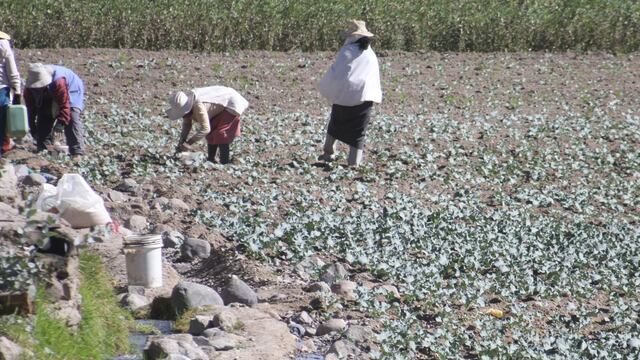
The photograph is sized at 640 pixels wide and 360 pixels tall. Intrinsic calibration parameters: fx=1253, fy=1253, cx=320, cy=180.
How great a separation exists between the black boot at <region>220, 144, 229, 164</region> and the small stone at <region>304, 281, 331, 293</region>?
4635 millimetres

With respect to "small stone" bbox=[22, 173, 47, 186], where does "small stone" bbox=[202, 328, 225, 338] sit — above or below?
above

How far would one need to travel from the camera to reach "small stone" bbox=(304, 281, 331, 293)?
29.0ft

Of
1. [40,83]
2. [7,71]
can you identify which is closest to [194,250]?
[40,83]

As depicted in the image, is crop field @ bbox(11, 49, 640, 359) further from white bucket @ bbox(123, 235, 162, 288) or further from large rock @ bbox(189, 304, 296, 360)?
white bucket @ bbox(123, 235, 162, 288)

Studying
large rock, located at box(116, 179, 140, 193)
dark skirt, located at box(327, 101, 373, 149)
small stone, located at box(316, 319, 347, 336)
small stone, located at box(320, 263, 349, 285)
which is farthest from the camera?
Result: dark skirt, located at box(327, 101, 373, 149)

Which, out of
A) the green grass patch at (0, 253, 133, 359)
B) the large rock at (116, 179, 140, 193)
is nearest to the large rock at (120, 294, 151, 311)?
the green grass patch at (0, 253, 133, 359)

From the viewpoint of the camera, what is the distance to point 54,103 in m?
13.1

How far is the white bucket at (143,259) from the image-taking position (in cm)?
875

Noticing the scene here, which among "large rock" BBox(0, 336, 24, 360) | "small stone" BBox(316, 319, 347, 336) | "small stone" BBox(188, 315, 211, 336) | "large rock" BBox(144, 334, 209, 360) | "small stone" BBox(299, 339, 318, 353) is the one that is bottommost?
"small stone" BBox(299, 339, 318, 353)

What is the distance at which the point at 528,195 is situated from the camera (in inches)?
525

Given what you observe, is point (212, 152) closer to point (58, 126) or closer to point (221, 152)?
point (221, 152)

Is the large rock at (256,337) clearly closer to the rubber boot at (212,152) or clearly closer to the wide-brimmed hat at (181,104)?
the wide-brimmed hat at (181,104)

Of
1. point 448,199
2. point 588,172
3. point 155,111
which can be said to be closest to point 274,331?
point 448,199

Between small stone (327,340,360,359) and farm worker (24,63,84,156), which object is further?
farm worker (24,63,84,156)
